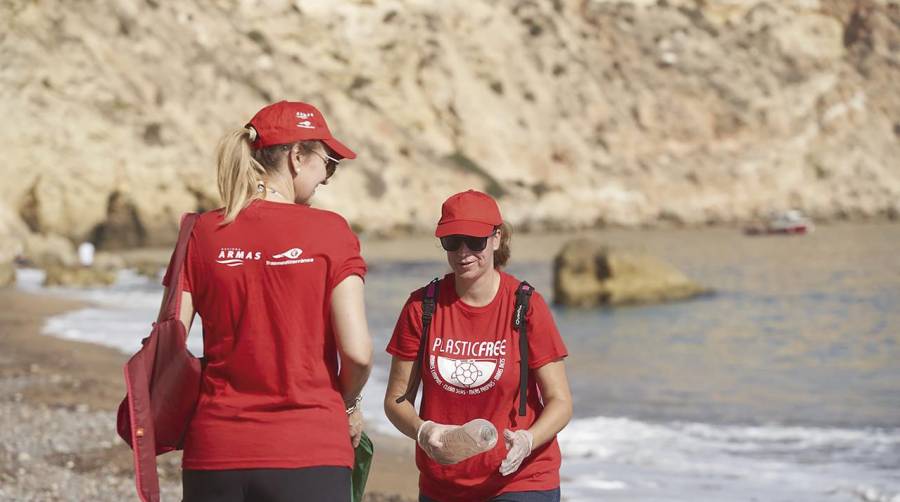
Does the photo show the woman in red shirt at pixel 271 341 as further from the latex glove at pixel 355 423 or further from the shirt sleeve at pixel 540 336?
the shirt sleeve at pixel 540 336

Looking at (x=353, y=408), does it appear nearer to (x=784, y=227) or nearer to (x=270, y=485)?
(x=270, y=485)

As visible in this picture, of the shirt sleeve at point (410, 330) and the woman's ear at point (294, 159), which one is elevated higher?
the woman's ear at point (294, 159)

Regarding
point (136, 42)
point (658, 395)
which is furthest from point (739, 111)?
point (658, 395)

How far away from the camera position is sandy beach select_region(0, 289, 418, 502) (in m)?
6.98

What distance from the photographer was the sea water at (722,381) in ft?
28.0

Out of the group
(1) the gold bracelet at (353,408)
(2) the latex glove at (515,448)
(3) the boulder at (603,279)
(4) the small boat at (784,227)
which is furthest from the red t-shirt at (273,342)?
(4) the small boat at (784,227)

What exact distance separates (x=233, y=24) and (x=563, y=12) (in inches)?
1050

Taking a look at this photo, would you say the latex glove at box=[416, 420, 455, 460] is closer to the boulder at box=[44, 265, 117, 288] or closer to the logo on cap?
the logo on cap

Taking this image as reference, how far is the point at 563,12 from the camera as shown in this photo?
8062cm

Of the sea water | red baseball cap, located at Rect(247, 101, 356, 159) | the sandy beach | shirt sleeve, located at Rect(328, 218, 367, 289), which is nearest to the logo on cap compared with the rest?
red baseball cap, located at Rect(247, 101, 356, 159)

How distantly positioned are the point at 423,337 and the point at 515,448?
0.43 metres

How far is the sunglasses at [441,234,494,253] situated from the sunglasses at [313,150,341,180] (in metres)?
0.39

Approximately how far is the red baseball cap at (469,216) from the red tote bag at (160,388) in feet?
2.50

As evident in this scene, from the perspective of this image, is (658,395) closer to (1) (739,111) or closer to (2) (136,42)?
(2) (136,42)
